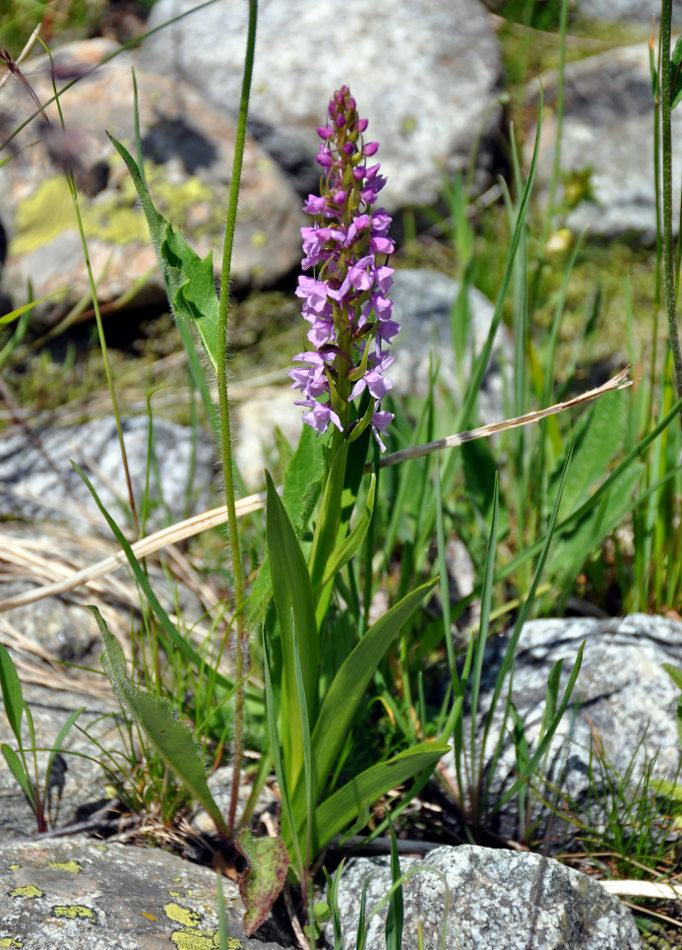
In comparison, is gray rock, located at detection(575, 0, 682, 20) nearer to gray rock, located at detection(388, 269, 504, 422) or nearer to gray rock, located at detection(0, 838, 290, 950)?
gray rock, located at detection(388, 269, 504, 422)

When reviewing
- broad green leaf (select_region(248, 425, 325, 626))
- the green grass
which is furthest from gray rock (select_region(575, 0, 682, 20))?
broad green leaf (select_region(248, 425, 325, 626))

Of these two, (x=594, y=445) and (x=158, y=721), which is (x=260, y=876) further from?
(x=594, y=445)

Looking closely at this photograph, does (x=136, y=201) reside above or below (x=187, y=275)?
above

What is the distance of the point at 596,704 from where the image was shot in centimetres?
149

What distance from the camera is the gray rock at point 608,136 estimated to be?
123 inches

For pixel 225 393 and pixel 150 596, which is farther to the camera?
pixel 150 596

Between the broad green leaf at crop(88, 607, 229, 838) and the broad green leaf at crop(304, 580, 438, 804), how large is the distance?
189 mm

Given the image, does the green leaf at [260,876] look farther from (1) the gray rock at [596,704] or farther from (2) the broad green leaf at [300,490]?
(1) the gray rock at [596,704]

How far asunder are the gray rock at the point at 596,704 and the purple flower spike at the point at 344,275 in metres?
0.64

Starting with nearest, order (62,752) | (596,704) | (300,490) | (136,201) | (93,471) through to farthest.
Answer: (300,490), (62,752), (596,704), (93,471), (136,201)

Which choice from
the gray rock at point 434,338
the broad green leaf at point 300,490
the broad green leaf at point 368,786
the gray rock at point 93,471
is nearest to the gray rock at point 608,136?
the gray rock at point 434,338

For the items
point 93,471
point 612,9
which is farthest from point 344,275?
point 612,9

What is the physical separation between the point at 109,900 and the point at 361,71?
10.6ft

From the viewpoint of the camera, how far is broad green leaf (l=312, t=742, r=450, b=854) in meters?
1.09
